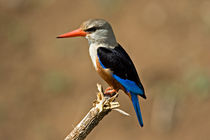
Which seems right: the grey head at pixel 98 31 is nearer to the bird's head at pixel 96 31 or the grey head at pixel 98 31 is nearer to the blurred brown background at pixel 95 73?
the bird's head at pixel 96 31

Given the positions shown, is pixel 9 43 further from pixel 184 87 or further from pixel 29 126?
pixel 184 87

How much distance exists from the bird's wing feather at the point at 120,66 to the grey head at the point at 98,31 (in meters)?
0.15

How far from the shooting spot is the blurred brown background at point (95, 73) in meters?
8.80

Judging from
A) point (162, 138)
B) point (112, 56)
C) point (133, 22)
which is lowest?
point (162, 138)

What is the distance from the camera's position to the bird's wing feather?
16.1ft

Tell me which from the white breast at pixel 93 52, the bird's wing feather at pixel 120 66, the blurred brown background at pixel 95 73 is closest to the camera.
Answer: the bird's wing feather at pixel 120 66

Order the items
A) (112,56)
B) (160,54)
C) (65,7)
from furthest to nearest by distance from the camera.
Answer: (65,7), (160,54), (112,56)

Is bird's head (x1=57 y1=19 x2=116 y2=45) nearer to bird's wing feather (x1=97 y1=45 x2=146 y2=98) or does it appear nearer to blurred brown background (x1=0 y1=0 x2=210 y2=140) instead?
bird's wing feather (x1=97 y1=45 x2=146 y2=98)

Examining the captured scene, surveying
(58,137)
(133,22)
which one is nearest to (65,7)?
(133,22)

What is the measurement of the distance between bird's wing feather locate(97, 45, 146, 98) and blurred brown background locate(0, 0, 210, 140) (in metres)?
3.76

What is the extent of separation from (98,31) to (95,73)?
15.7ft

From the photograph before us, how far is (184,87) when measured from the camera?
9125mm

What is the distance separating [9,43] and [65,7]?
2020 mm

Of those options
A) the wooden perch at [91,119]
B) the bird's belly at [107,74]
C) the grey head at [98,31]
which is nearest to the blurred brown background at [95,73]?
the bird's belly at [107,74]
